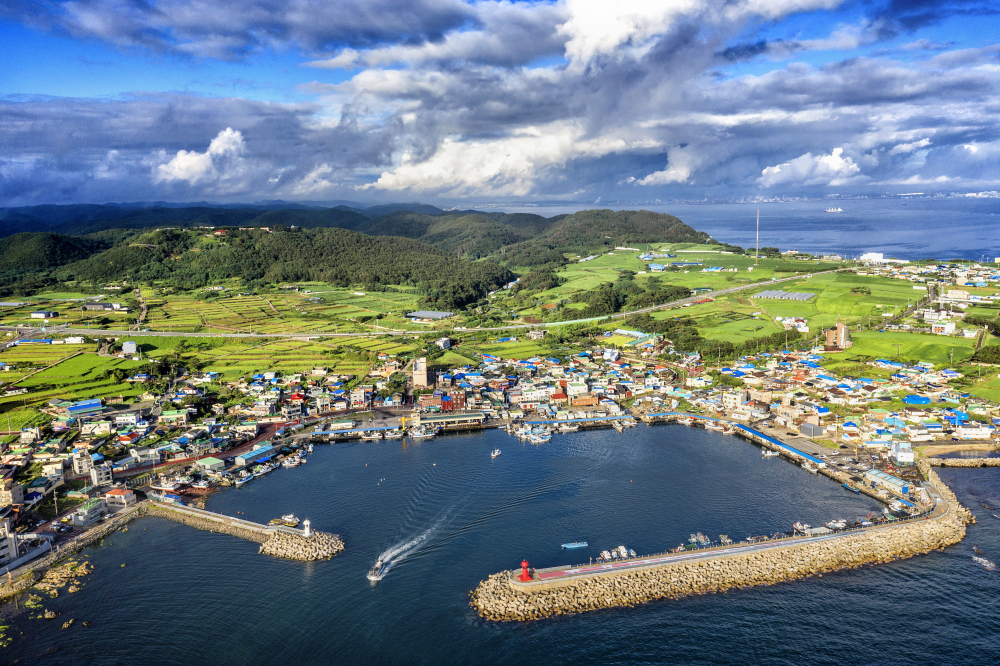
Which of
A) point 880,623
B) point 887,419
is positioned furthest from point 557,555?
point 887,419

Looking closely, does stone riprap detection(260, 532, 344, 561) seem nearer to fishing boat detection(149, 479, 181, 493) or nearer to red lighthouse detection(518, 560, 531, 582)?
red lighthouse detection(518, 560, 531, 582)

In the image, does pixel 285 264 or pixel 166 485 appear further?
pixel 285 264

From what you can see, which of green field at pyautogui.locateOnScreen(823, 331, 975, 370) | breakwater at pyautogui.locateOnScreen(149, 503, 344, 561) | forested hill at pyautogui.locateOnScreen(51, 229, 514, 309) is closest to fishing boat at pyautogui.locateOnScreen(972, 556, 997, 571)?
green field at pyautogui.locateOnScreen(823, 331, 975, 370)

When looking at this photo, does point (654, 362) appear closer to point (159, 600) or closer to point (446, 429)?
point (446, 429)

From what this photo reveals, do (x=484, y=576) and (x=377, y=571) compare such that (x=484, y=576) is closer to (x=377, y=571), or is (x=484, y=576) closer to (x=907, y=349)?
(x=377, y=571)

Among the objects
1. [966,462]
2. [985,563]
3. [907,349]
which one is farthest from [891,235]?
[985,563]

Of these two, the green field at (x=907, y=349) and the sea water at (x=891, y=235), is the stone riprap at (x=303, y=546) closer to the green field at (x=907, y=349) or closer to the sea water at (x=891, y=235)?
the green field at (x=907, y=349)

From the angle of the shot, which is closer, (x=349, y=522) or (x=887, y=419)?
(x=349, y=522)
